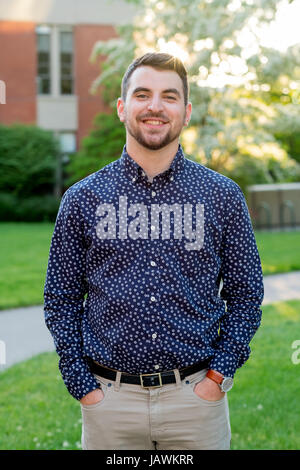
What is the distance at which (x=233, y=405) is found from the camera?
5004mm

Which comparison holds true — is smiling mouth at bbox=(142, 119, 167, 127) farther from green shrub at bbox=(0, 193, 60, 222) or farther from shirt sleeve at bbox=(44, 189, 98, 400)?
green shrub at bbox=(0, 193, 60, 222)

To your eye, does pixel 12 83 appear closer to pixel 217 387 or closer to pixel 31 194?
pixel 31 194

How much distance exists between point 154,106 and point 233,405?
326cm

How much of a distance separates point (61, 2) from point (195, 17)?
1139 cm

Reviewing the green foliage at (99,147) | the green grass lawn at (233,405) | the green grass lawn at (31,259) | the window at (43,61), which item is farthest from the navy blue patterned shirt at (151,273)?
the window at (43,61)

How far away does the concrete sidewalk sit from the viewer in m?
6.72

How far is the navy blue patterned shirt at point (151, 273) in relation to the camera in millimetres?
2377

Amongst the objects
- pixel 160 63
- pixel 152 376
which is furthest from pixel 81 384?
pixel 160 63

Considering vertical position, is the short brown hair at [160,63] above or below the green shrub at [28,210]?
above

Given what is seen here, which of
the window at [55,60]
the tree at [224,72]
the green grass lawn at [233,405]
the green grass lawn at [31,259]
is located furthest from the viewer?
the window at [55,60]

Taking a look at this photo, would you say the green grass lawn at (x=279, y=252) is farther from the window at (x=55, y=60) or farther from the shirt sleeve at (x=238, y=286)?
the window at (x=55, y=60)

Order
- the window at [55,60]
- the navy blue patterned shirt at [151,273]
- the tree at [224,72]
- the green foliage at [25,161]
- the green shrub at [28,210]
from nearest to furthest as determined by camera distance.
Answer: the navy blue patterned shirt at [151,273] → the tree at [224,72] → the green shrub at [28,210] → the green foliage at [25,161] → the window at [55,60]

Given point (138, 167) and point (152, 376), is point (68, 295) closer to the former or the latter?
point (152, 376)

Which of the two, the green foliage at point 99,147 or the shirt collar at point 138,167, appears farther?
the green foliage at point 99,147
